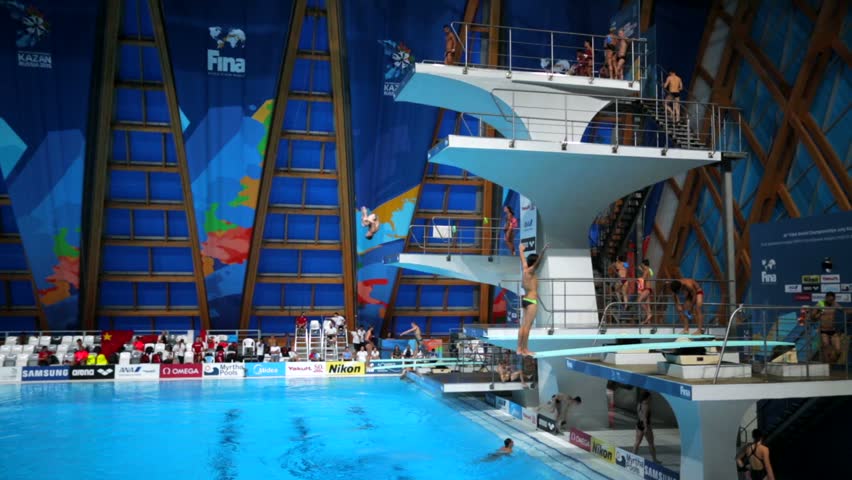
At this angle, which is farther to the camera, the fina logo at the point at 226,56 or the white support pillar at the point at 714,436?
the fina logo at the point at 226,56

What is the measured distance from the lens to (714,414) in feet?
32.9

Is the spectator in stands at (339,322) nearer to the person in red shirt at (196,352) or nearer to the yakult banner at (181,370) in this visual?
the person in red shirt at (196,352)

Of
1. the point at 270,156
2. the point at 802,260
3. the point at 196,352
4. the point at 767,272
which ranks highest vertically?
the point at 270,156

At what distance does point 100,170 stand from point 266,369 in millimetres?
8590

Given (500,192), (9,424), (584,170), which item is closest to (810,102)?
(584,170)

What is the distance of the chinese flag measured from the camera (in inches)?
989

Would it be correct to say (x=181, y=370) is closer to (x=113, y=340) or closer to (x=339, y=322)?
(x=113, y=340)

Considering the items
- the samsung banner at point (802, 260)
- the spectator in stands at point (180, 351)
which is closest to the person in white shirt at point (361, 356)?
A: the spectator in stands at point (180, 351)

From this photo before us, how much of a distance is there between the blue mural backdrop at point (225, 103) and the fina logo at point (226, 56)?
0.03m

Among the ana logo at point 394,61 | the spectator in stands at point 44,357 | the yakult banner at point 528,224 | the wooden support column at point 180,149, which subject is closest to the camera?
the yakult banner at point 528,224

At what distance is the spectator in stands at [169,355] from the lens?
2512cm

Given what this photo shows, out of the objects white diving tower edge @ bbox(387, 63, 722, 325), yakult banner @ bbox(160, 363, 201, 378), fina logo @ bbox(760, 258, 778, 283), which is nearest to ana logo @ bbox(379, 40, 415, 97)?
white diving tower edge @ bbox(387, 63, 722, 325)

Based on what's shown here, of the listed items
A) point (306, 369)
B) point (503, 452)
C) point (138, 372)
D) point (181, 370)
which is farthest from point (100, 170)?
point (503, 452)

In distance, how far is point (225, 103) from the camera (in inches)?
891
